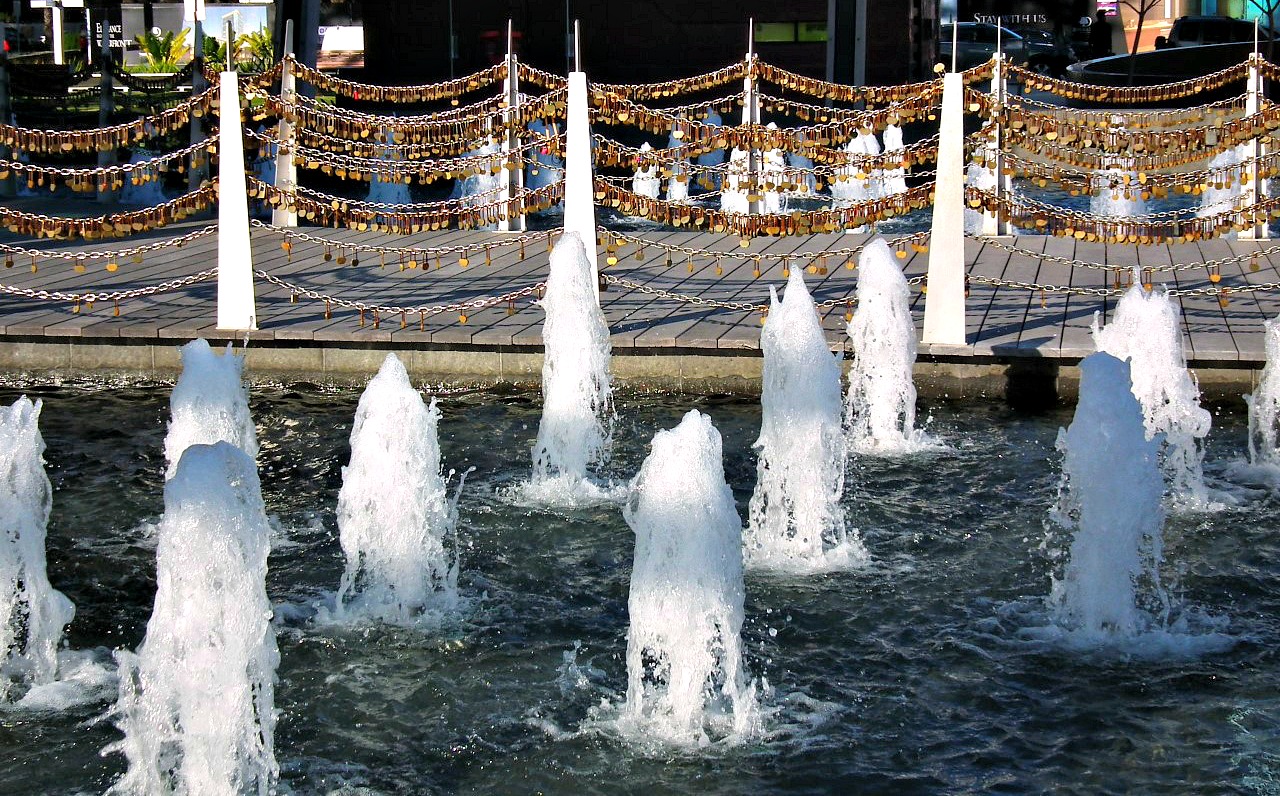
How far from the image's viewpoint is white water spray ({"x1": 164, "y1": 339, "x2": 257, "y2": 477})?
28.0 ft

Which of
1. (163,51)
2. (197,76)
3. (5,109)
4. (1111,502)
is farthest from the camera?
(163,51)

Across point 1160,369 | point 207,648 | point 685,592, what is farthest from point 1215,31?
point 207,648

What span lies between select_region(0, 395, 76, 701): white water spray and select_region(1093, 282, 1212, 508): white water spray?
18.1ft

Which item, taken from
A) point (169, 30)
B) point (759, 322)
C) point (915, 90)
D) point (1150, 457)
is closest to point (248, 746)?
point (1150, 457)

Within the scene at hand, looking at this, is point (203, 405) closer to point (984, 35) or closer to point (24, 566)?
point (24, 566)

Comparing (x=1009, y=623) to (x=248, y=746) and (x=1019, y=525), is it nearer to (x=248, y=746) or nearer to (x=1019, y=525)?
(x=1019, y=525)

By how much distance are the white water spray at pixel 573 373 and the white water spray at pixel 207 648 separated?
3.82 m

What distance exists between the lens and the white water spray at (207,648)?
5.15 m

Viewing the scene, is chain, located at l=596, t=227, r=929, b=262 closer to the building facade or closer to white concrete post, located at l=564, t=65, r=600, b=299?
white concrete post, located at l=564, t=65, r=600, b=299

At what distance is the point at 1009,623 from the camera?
22.5 ft

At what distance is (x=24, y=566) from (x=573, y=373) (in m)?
3.77

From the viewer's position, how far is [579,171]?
456 inches

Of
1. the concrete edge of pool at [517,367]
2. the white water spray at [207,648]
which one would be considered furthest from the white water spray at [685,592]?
the concrete edge of pool at [517,367]

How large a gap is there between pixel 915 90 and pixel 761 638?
9904mm
